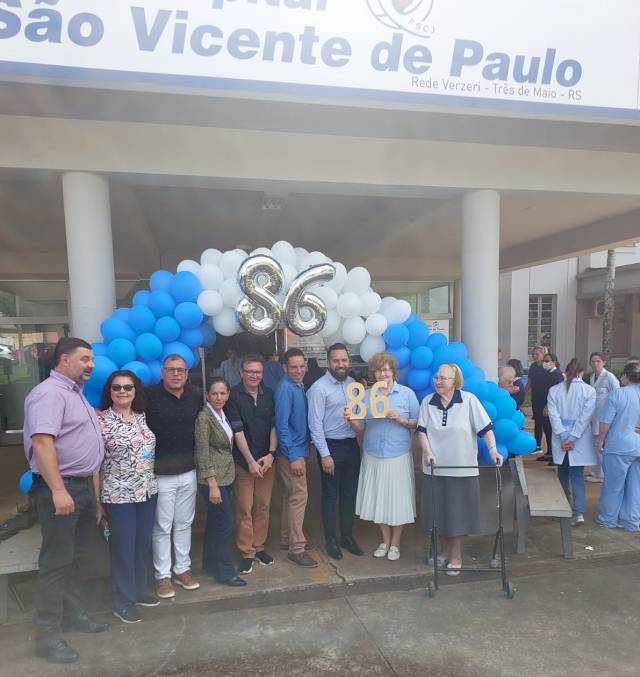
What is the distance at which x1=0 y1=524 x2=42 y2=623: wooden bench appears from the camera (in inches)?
134

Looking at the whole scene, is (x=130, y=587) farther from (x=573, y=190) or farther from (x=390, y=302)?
(x=573, y=190)

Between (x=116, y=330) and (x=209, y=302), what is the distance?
28.5 inches

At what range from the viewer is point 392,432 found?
13.3ft

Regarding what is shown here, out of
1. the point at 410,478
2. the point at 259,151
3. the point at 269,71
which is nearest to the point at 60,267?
the point at 259,151

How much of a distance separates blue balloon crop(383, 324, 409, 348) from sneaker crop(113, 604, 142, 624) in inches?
109

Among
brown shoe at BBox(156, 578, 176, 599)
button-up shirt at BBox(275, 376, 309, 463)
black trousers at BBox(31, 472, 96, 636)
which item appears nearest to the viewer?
black trousers at BBox(31, 472, 96, 636)

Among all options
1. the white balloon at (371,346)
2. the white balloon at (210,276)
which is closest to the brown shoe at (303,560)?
the white balloon at (371,346)

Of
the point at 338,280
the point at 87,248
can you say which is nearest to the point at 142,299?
the point at 87,248

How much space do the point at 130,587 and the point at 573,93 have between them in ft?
17.0

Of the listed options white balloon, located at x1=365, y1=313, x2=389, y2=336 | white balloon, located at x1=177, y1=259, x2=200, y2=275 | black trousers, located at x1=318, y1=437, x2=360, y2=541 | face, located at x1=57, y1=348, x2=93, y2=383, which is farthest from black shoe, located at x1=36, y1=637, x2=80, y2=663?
white balloon, located at x1=365, y1=313, x2=389, y2=336

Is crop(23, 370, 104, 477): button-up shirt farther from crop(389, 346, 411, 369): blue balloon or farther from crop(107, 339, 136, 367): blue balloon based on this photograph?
crop(389, 346, 411, 369): blue balloon

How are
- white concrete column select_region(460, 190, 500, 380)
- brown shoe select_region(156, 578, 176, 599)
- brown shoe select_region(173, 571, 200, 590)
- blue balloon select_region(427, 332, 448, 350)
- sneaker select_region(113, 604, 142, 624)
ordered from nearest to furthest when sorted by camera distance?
1. sneaker select_region(113, 604, 142, 624)
2. brown shoe select_region(156, 578, 176, 599)
3. brown shoe select_region(173, 571, 200, 590)
4. blue balloon select_region(427, 332, 448, 350)
5. white concrete column select_region(460, 190, 500, 380)

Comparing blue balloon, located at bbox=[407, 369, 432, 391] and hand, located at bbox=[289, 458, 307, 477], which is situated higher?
blue balloon, located at bbox=[407, 369, 432, 391]

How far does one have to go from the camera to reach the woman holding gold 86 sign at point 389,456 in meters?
4.02
